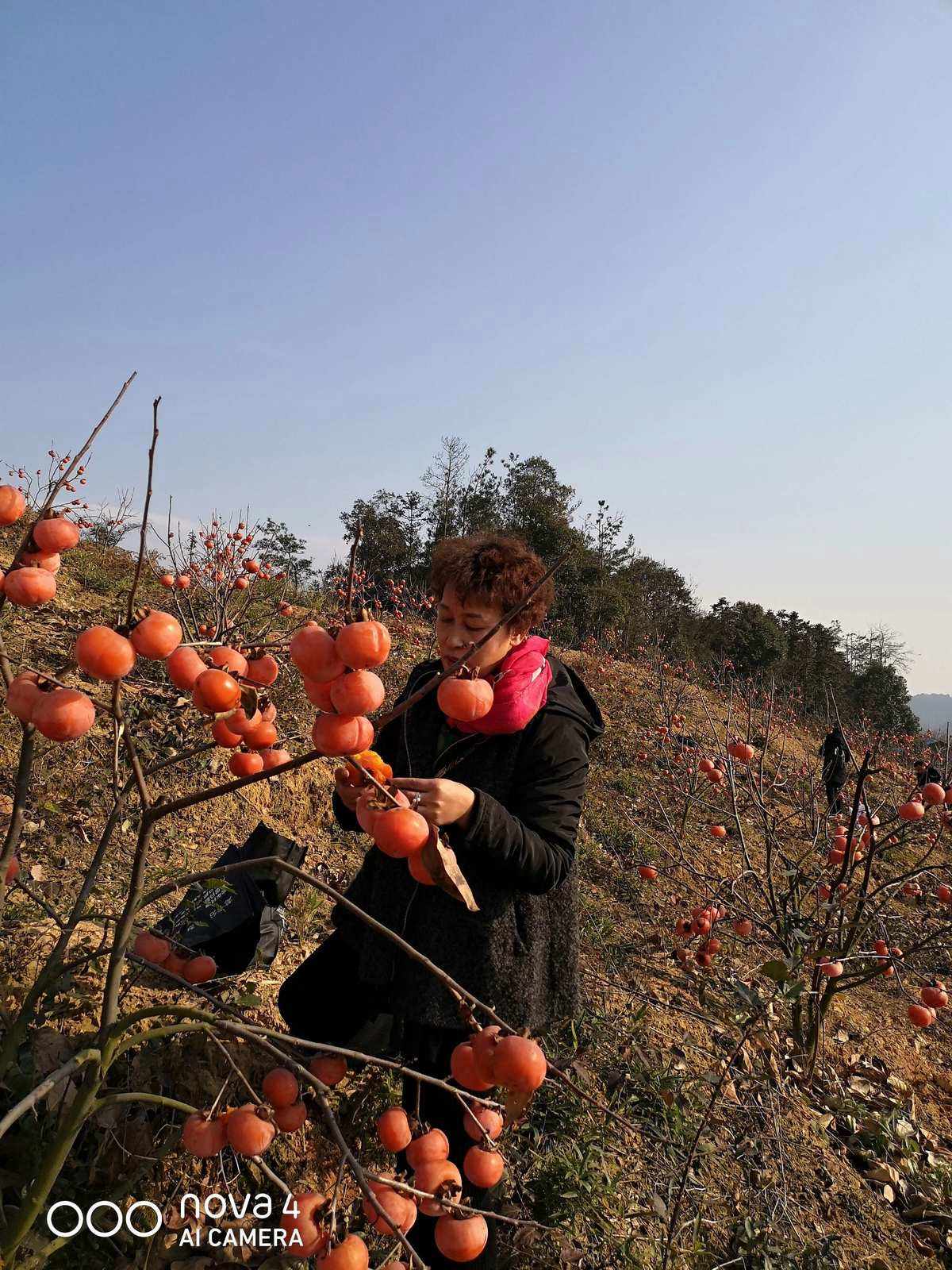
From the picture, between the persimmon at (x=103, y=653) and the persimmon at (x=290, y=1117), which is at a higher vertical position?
the persimmon at (x=103, y=653)

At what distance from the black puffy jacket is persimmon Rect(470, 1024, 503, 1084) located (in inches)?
21.4

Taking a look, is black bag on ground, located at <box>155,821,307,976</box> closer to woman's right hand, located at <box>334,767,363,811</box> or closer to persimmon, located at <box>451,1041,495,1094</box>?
persimmon, located at <box>451,1041,495,1094</box>

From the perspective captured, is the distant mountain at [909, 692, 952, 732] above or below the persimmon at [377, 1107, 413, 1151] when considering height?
above

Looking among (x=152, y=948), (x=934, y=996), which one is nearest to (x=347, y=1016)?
(x=152, y=948)

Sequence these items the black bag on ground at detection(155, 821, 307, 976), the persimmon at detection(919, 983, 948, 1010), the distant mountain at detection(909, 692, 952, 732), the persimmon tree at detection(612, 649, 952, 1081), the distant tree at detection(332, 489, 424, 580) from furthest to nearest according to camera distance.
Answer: the distant mountain at detection(909, 692, 952, 732)
the distant tree at detection(332, 489, 424, 580)
the persimmon at detection(919, 983, 948, 1010)
the persimmon tree at detection(612, 649, 952, 1081)
the black bag on ground at detection(155, 821, 307, 976)

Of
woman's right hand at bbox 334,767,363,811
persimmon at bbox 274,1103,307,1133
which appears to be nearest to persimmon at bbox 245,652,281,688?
woman's right hand at bbox 334,767,363,811

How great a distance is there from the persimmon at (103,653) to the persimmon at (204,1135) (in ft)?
2.13

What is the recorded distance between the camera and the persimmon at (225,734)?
2.95 feet

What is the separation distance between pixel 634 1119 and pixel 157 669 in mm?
3899

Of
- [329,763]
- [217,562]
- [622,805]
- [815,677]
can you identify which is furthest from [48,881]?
[815,677]

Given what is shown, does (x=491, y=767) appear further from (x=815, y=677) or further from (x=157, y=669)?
(x=815, y=677)

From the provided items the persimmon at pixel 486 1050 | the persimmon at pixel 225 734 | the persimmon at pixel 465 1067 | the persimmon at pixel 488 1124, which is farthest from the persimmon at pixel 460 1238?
the persimmon at pixel 225 734

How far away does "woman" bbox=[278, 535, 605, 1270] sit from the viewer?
1.54 metres

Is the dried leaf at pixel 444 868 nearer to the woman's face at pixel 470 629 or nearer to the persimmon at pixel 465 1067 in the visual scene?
the persimmon at pixel 465 1067
